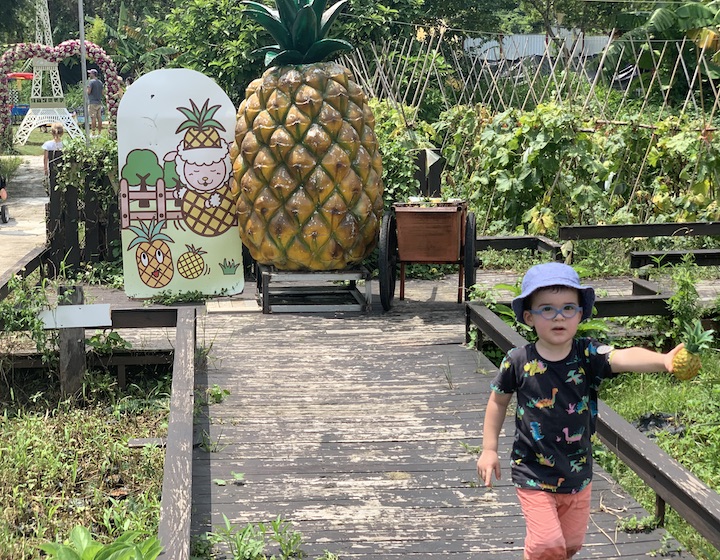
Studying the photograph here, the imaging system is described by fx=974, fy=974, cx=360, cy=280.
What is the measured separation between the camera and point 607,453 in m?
5.76

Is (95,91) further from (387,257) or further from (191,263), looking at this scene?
(387,257)

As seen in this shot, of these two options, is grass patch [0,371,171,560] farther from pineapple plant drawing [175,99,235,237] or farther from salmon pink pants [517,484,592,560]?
pineapple plant drawing [175,99,235,237]

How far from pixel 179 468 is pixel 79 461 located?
227cm

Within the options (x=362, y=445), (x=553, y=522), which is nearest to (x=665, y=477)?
(x=553, y=522)

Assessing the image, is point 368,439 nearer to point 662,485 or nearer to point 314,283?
point 662,485

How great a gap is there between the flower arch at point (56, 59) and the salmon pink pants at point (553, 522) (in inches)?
822

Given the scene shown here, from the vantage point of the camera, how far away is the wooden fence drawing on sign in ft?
31.0

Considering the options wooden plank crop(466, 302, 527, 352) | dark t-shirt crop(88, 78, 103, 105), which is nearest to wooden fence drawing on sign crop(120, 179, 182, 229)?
wooden plank crop(466, 302, 527, 352)

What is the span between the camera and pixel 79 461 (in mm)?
6281

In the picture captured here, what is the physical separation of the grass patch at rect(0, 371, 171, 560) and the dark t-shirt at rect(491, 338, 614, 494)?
187cm

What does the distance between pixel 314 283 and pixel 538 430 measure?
6.60 meters

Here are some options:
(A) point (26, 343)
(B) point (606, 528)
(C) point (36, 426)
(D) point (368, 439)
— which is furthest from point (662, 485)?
(A) point (26, 343)

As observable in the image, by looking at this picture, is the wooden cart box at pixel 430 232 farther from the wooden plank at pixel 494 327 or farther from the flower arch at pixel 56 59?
the flower arch at pixel 56 59

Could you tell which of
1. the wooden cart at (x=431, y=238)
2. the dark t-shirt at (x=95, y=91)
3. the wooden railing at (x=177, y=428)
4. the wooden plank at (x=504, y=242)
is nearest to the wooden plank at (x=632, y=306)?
the wooden cart at (x=431, y=238)
